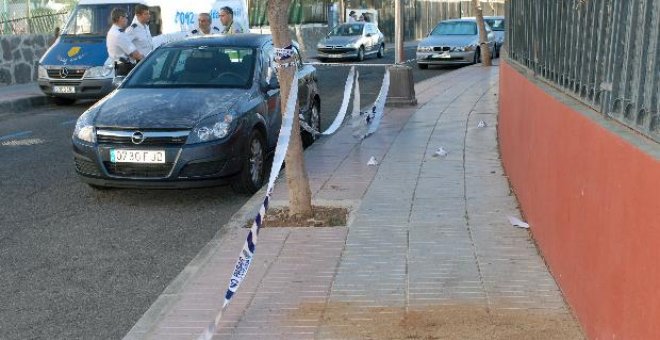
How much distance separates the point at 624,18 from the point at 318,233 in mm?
3036

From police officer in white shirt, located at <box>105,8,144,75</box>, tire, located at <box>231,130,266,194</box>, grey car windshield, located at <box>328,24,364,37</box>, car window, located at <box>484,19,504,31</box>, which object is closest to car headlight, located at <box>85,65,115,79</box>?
police officer in white shirt, located at <box>105,8,144,75</box>

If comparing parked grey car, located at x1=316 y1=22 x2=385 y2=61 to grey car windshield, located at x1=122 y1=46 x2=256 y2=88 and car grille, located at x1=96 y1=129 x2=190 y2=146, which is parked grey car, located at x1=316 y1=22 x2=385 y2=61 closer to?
grey car windshield, located at x1=122 y1=46 x2=256 y2=88

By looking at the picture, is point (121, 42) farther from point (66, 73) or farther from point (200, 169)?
point (200, 169)

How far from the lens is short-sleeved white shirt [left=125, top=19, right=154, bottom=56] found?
46.9ft

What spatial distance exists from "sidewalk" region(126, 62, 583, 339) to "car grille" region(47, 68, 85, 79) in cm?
930

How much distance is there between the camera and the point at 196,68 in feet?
29.5

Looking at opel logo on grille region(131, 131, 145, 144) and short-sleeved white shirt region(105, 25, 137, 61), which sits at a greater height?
short-sleeved white shirt region(105, 25, 137, 61)

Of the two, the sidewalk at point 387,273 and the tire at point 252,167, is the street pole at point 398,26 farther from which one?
the tire at point 252,167

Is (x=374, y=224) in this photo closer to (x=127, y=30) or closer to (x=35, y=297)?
(x=35, y=297)

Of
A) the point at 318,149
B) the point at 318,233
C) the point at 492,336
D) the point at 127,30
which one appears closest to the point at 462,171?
the point at 318,149

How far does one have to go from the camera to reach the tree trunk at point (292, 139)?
646 centimetres

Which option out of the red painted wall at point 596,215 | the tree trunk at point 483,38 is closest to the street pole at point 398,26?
the red painted wall at point 596,215

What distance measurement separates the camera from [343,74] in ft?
82.3

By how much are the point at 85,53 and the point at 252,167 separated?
9744 millimetres
